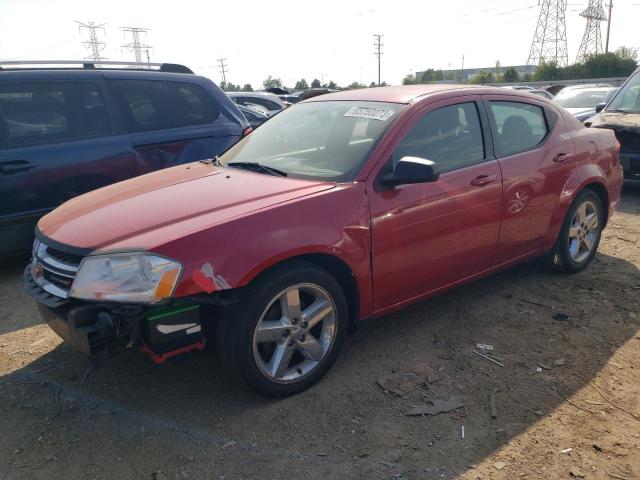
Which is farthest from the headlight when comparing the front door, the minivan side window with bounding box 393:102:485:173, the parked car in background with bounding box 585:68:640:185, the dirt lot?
the parked car in background with bounding box 585:68:640:185

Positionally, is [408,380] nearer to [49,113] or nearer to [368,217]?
[368,217]

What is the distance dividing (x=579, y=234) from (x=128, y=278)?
3.80m

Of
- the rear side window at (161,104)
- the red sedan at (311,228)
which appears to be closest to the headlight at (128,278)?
the red sedan at (311,228)

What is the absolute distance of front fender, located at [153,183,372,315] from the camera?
8.46 feet

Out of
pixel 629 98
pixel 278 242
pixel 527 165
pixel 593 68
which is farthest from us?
pixel 593 68

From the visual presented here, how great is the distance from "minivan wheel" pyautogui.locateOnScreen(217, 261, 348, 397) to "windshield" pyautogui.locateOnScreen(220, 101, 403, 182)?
691 millimetres

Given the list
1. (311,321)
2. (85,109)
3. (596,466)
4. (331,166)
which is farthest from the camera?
(85,109)

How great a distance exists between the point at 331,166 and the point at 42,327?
7.81 feet

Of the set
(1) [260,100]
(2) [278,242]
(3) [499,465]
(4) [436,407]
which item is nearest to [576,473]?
(3) [499,465]

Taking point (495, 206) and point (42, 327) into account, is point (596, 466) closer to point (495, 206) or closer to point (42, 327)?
point (495, 206)

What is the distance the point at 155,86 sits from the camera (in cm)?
551

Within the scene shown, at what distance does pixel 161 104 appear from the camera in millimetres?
5504

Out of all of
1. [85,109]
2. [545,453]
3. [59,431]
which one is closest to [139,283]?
[59,431]

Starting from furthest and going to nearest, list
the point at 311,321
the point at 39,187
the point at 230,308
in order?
the point at 39,187 → the point at 311,321 → the point at 230,308
